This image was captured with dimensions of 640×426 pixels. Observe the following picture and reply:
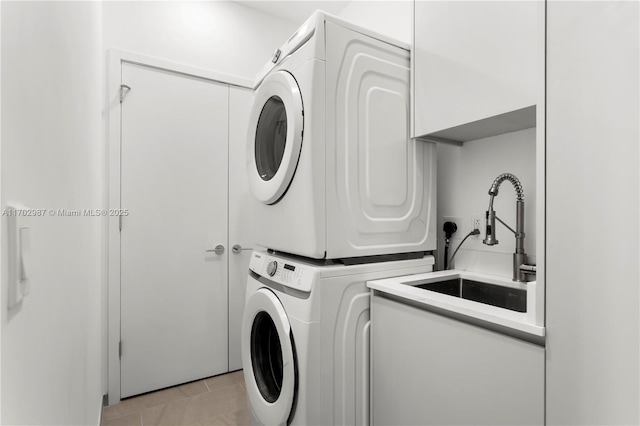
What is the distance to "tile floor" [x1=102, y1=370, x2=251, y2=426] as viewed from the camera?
75.9 inches

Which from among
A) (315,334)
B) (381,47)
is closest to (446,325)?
(315,334)

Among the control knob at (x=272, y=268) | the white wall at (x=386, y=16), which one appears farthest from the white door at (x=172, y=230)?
the white wall at (x=386, y=16)

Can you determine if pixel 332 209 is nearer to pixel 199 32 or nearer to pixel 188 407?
pixel 188 407

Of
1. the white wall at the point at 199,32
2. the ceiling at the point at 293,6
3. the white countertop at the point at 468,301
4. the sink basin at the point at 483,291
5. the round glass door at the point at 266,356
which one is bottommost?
the round glass door at the point at 266,356

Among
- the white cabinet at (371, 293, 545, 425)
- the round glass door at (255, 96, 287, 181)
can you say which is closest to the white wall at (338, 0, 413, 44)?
the round glass door at (255, 96, 287, 181)

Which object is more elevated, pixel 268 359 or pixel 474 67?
pixel 474 67

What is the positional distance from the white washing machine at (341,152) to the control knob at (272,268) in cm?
7

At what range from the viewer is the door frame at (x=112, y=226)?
2.07 m

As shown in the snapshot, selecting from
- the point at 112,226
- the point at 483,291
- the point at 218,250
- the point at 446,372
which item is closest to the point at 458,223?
the point at 483,291

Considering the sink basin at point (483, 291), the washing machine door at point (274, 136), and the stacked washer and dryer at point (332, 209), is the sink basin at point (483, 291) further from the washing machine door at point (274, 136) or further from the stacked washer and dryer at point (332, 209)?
the washing machine door at point (274, 136)

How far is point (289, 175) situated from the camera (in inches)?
56.9

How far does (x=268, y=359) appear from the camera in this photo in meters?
1.71

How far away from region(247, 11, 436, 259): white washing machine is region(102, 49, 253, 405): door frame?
1010 millimetres

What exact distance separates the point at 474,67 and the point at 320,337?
1.16 meters
